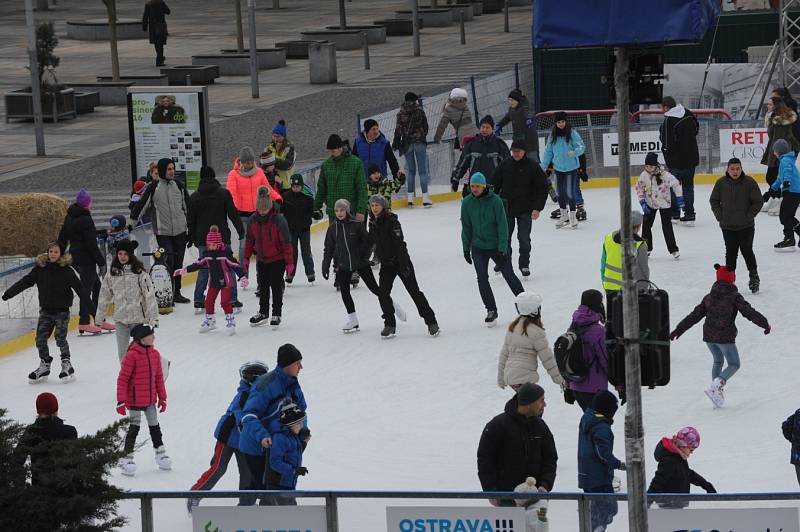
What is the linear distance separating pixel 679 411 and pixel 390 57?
2973cm

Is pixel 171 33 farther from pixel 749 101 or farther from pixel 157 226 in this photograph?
pixel 157 226

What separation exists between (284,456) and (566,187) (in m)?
11.2

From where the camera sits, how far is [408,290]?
1623 cm

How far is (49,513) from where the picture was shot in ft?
27.3

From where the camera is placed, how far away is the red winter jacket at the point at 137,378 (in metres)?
12.4

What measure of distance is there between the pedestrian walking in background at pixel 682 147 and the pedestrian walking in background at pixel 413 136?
3.87 m

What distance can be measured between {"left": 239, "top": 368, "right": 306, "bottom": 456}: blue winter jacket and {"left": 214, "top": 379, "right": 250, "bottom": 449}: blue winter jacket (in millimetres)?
144

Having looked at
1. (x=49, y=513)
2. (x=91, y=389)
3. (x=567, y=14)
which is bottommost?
(x=91, y=389)

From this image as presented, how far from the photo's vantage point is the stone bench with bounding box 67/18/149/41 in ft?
157

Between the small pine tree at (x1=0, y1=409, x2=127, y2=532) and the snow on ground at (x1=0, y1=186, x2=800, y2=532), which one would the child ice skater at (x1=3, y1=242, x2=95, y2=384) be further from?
the small pine tree at (x1=0, y1=409, x2=127, y2=532)

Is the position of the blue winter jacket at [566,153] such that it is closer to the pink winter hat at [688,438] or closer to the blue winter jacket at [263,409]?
the blue winter jacket at [263,409]

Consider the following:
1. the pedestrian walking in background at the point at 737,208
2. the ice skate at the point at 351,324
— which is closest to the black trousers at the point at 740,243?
the pedestrian walking in background at the point at 737,208

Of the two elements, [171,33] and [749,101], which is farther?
[171,33]

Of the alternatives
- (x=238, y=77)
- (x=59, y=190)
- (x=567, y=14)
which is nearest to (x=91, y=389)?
(x=567, y=14)
